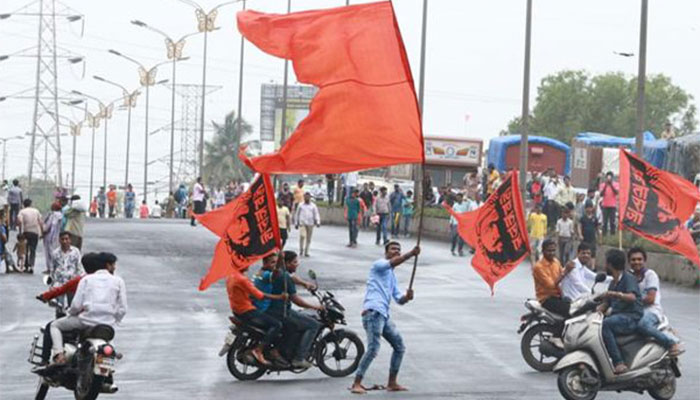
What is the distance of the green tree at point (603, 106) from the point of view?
13325 centimetres

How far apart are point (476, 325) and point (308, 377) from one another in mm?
5872

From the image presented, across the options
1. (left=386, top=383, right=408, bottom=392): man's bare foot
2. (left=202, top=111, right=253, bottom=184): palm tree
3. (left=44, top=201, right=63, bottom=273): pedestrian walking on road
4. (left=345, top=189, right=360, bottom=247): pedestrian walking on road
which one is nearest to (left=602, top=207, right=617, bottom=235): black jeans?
(left=345, top=189, right=360, bottom=247): pedestrian walking on road

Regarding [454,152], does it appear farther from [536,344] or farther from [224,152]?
[224,152]

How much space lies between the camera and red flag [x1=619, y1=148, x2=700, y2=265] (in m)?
18.0

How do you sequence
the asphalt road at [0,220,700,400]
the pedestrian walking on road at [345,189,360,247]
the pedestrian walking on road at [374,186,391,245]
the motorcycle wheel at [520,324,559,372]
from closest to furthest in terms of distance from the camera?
the asphalt road at [0,220,700,400] < the motorcycle wheel at [520,324,559,372] < the pedestrian walking on road at [345,189,360,247] < the pedestrian walking on road at [374,186,391,245]

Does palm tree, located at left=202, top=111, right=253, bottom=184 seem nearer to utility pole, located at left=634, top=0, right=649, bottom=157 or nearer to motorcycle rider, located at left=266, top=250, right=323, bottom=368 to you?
utility pole, located at left=634, top=0, right=649, bottom=157

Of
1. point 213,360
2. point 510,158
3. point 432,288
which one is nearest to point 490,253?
point 213,360

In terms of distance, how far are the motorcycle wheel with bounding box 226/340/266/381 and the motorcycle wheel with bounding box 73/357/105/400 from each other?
2.89 metres

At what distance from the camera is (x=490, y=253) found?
19.1m

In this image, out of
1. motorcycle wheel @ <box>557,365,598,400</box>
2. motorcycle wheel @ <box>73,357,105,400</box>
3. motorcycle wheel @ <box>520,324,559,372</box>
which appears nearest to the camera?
motorcycle wheel @ <box>73,357,105,400</box>

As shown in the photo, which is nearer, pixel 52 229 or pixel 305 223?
pixel 52 229

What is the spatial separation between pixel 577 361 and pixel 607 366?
318 millimetres

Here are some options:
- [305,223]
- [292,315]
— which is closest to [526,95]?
[305,223]

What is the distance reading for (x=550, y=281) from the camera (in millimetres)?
18250
